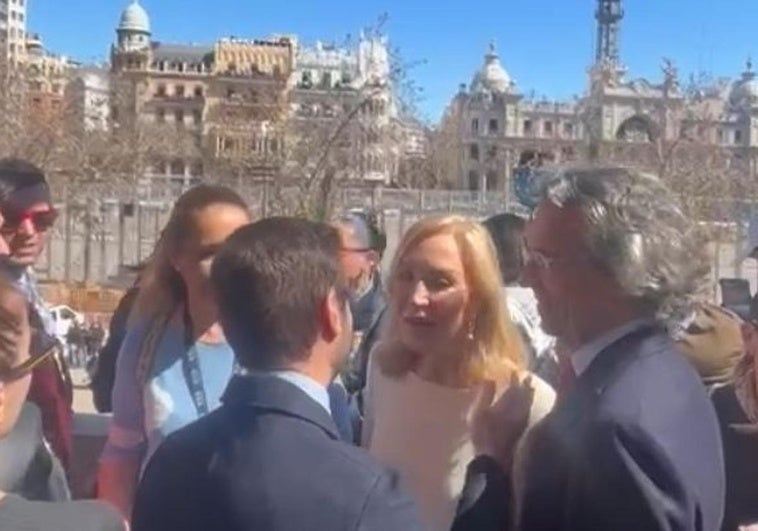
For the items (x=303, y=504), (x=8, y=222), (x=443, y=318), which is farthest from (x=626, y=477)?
(x=8, y=222)

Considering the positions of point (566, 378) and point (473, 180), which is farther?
point (473, 180)

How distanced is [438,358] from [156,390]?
77 centimetres

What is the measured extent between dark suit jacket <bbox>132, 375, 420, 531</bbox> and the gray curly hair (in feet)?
2.01

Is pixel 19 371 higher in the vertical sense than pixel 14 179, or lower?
lower

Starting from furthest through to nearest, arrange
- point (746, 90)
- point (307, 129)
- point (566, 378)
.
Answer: point (746, 90)
point (307, 129)
point (566, 378)

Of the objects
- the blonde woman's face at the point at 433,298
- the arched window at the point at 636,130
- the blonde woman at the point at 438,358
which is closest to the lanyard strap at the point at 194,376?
the blonde woman at the point at 438,358

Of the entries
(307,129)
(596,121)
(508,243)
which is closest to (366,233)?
(508,243)

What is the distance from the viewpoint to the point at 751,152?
226 feet

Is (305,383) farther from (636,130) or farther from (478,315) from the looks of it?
(636,130)

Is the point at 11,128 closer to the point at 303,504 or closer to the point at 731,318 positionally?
the point at 731,318

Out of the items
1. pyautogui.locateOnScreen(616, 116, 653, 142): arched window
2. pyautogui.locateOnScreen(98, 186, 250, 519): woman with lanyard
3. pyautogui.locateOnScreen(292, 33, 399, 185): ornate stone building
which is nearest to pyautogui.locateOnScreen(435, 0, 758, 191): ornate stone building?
pyautogui.locateOnScreen(616, 116, 653, 142): arched window

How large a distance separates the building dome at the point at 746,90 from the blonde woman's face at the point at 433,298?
218 feet

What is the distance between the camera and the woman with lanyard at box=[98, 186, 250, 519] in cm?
360

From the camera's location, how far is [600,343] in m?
2.50
